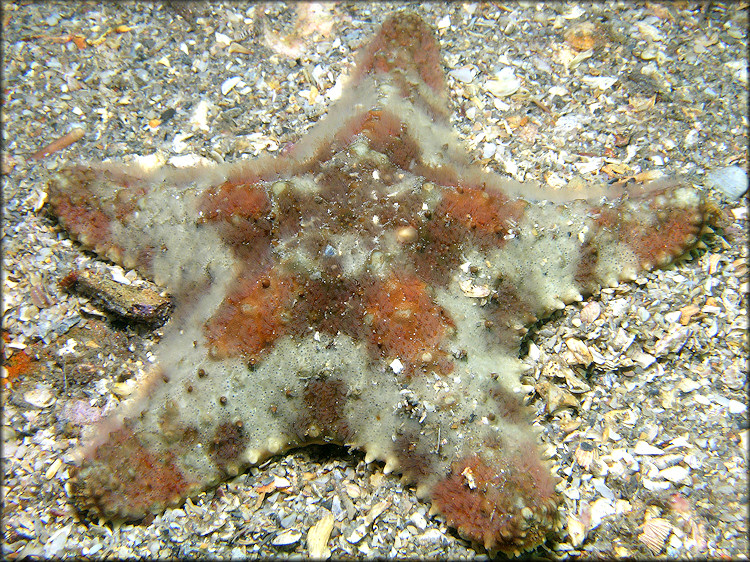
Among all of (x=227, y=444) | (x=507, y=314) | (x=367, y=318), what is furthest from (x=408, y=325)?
(x=227, y=444)

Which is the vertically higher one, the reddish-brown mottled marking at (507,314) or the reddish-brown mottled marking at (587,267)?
the reddish-brown mottled marking at (587,267)

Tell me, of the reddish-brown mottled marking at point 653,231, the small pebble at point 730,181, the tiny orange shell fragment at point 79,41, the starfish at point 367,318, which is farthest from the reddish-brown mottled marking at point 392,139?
the tiny orange shell fragment at point 79,41

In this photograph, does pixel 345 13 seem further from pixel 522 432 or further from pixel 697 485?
pixel 697 485

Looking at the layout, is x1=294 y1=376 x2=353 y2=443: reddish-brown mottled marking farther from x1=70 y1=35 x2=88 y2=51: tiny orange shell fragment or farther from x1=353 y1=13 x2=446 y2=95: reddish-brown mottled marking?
x1=70 y1=35 x2=88 y2=51: tiny orange shell fragment

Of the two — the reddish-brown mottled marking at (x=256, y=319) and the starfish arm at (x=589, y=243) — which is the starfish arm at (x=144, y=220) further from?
the starfish arm at (x=589, y=243)

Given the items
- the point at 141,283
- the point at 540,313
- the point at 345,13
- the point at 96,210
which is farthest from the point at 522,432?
the point at 345,13

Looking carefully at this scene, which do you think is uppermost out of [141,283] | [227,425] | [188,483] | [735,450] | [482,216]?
[482,216]
